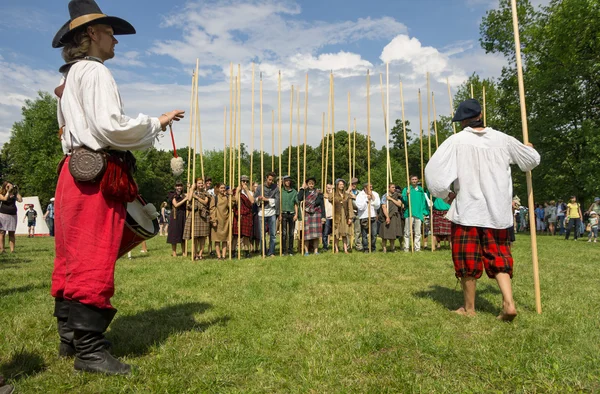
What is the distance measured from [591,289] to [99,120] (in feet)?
→ 20.3

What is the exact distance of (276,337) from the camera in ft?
12.1

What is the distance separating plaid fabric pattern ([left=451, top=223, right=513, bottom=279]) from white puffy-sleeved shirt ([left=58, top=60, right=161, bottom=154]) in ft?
10.2

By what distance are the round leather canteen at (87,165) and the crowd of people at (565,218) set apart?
17.1 metres

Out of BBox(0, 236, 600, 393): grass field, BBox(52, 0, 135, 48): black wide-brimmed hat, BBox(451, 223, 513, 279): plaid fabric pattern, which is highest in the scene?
A: BBox(52, 0, 135, 48): black wide-brimmed hat

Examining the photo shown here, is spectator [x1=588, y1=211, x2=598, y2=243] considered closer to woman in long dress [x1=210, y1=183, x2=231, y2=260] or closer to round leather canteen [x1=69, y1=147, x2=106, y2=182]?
woman in long dress [x1=210, y1=183, x2=231, y2=260]

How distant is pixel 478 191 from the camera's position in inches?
170

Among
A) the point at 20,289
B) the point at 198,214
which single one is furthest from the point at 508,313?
the point at 198,214

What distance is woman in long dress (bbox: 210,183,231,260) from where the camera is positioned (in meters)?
10.4

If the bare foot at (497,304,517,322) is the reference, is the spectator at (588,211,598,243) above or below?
above

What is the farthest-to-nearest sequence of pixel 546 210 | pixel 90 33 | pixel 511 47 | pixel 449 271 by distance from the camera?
pixel 511 47
pixel 546 210
pixel 449 271
pixel 90 33

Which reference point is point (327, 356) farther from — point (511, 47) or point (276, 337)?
point (511, 47)

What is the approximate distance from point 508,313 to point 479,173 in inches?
52.6

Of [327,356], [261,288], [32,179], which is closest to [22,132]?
[32,179]

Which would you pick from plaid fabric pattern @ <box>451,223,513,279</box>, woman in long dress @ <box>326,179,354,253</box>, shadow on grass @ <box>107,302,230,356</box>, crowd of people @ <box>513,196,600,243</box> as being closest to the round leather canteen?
shadow on grass @ <box>107,302,230,356</box>
